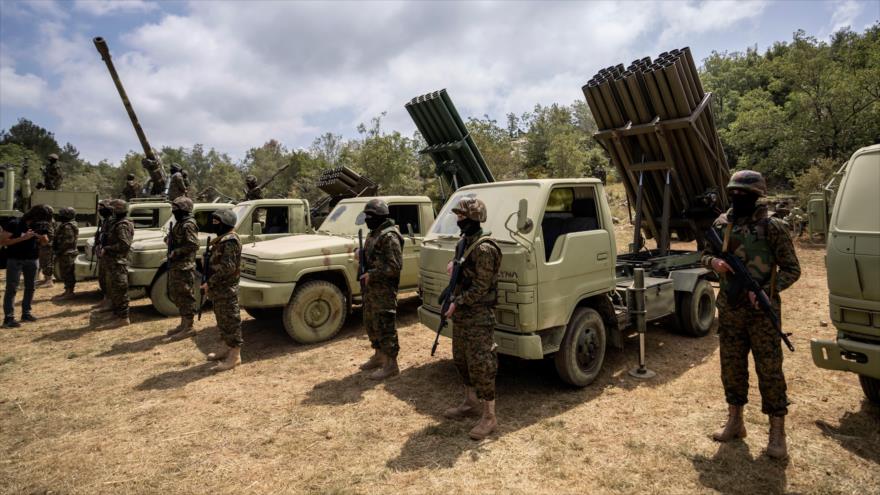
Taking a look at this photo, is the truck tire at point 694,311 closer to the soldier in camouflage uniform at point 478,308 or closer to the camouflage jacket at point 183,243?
the soldier in camouflage uniform at point 478,308

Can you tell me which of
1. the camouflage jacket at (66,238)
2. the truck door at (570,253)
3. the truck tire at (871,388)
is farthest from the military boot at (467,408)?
the camouflage jacket at (66,238)

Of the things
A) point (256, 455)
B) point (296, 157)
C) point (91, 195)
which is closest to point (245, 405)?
point (256, 455)

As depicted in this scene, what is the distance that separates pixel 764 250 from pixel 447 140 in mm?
6076

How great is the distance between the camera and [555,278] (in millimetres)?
4480

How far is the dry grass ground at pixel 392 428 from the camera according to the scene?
3.37 meters

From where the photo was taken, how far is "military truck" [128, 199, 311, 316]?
7.81m

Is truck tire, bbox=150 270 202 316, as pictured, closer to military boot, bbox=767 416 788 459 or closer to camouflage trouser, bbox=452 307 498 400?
camouflage trouser, bbox=452 307 498 400

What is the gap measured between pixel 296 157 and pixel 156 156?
29133mm

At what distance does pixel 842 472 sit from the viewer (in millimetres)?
3301

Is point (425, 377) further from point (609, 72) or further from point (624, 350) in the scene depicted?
point (609, 72)

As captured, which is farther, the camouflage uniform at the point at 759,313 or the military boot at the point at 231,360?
the military boot at the point at 231,360

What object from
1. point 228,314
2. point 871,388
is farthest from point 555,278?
point 228,314

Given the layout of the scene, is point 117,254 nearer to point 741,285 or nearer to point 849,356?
point 741,285

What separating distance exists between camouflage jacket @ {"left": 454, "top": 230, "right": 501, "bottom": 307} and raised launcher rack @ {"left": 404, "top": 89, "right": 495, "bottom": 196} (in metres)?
4.84
